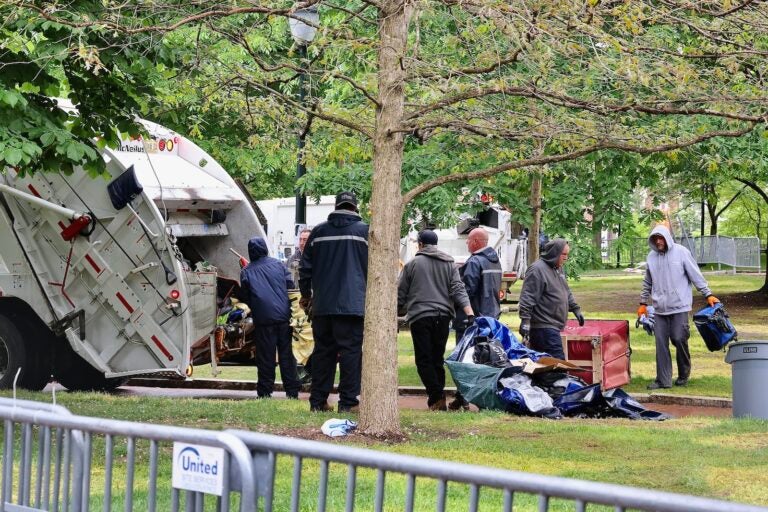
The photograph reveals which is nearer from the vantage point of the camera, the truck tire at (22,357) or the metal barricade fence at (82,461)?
the metal barricade fence at (82,461)

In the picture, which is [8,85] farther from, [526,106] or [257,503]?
[257,503]

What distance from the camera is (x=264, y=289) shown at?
12.9 m

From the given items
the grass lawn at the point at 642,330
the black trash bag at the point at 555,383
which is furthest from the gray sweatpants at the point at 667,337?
the black trash bag at the point at 555,383

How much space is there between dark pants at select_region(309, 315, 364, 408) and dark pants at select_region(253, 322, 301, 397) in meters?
1.90

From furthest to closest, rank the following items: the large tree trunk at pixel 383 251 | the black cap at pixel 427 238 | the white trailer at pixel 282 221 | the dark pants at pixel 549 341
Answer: the white trailer at pixel 282 221
the dark pants at pixel 549 341
the black cap at pixel 427 238
the large tree trunk at pixel 383 251

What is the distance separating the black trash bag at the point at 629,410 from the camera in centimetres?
1125

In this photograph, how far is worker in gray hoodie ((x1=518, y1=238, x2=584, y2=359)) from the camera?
41.1ft

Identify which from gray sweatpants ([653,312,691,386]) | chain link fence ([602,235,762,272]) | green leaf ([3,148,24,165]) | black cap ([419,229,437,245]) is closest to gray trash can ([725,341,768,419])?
gray sweatpants ([653,312,691,386])

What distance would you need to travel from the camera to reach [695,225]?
68188mm

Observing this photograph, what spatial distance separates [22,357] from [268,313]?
2815 millimetres

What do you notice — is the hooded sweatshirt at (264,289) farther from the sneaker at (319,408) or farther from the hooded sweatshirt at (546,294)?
the hooded sweatshirt at (546,294)

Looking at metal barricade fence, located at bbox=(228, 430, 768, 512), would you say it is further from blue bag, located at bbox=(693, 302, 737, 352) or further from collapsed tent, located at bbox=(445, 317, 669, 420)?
blue bag, located at bbox=(693, 302, 737, 352)

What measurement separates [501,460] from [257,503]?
4674 millimetres

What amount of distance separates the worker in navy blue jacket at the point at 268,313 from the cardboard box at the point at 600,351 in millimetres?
2881
